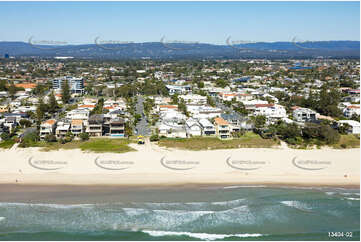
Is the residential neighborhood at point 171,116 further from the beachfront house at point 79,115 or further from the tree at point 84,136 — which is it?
the tree at point 84,136

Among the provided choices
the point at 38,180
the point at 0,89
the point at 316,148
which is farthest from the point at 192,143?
the point at 0,89

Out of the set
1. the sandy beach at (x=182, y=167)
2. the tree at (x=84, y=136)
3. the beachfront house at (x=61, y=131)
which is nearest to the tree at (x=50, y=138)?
the beachfront house at (x=61, y=131)

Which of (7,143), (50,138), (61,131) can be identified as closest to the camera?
(7,143)

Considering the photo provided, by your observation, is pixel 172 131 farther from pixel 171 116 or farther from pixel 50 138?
pixel 50 138

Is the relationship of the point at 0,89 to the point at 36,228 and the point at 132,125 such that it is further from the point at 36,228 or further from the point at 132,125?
the point at 36,228

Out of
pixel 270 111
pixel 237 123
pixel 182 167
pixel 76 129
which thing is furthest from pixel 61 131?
pixel 270 111
